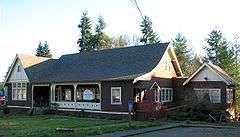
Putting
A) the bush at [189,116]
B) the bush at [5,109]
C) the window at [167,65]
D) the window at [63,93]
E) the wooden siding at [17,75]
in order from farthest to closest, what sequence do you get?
the bush at [5,109] → the wooden siding at [17,75] → the window at [63,93] → the window at [167,65] → the bush at [189,116]

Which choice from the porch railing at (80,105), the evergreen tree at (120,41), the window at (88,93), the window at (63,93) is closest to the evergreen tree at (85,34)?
the evergreen tree at (120,41)

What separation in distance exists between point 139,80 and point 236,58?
93.4ft

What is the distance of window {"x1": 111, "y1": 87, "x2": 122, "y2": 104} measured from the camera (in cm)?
3338

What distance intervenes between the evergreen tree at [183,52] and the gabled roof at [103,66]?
99.9 ft

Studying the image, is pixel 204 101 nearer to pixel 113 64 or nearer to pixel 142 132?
pixel 113 64

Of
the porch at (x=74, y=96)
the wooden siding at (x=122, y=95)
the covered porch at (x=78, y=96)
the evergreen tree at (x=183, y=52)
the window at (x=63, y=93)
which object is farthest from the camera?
the evergreen tree at (x=183, y=52)

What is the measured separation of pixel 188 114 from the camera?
104ft

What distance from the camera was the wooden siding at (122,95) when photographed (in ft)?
107

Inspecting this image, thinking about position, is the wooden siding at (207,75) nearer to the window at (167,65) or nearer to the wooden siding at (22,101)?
the window at (167,65)

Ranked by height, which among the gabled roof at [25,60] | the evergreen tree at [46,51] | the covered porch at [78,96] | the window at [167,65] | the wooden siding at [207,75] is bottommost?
the covered porch at [78,96]

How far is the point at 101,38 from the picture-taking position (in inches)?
3044

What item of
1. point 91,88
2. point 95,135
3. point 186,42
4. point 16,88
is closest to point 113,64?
point 91,88

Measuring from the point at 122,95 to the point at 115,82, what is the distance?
1.45 meters

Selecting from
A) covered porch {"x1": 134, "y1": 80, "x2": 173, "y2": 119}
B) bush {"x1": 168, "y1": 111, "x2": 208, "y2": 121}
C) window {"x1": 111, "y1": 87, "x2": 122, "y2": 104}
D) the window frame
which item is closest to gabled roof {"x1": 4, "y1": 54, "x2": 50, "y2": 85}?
the window frame
